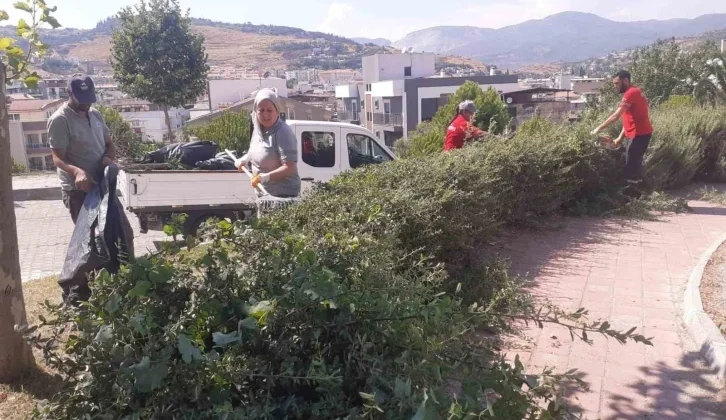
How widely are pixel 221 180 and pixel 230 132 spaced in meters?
6.66

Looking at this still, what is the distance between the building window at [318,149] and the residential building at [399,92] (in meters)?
43.4

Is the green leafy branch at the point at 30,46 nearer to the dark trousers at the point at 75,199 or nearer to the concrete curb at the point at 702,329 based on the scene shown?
the dark trousers at the point at 75,199

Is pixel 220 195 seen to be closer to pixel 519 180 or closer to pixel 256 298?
pixel 519 180

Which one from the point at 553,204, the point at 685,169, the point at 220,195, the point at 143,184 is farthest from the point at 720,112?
the point at 143,184

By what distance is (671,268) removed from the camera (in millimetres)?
6016

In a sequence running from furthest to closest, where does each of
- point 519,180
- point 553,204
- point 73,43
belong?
point 73,43 < point 553,204 < point 519,180

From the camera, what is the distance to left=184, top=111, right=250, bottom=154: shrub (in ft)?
52.4

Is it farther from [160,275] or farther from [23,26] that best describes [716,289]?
[23,26]

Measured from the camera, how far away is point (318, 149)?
10.4 meters

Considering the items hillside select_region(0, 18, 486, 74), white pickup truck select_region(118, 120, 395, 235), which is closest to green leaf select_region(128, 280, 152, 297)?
white pickup truck select_region(118, 120, 395, 235)

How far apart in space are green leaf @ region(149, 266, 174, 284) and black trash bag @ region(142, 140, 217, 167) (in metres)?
8.83

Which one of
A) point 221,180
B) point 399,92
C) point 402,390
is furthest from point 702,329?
point 399,92

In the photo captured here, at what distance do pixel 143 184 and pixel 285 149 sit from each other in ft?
15.1

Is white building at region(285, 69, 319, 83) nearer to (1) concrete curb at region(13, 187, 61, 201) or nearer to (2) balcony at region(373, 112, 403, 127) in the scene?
(2) balcony at region(373, 112, 403, 127)
